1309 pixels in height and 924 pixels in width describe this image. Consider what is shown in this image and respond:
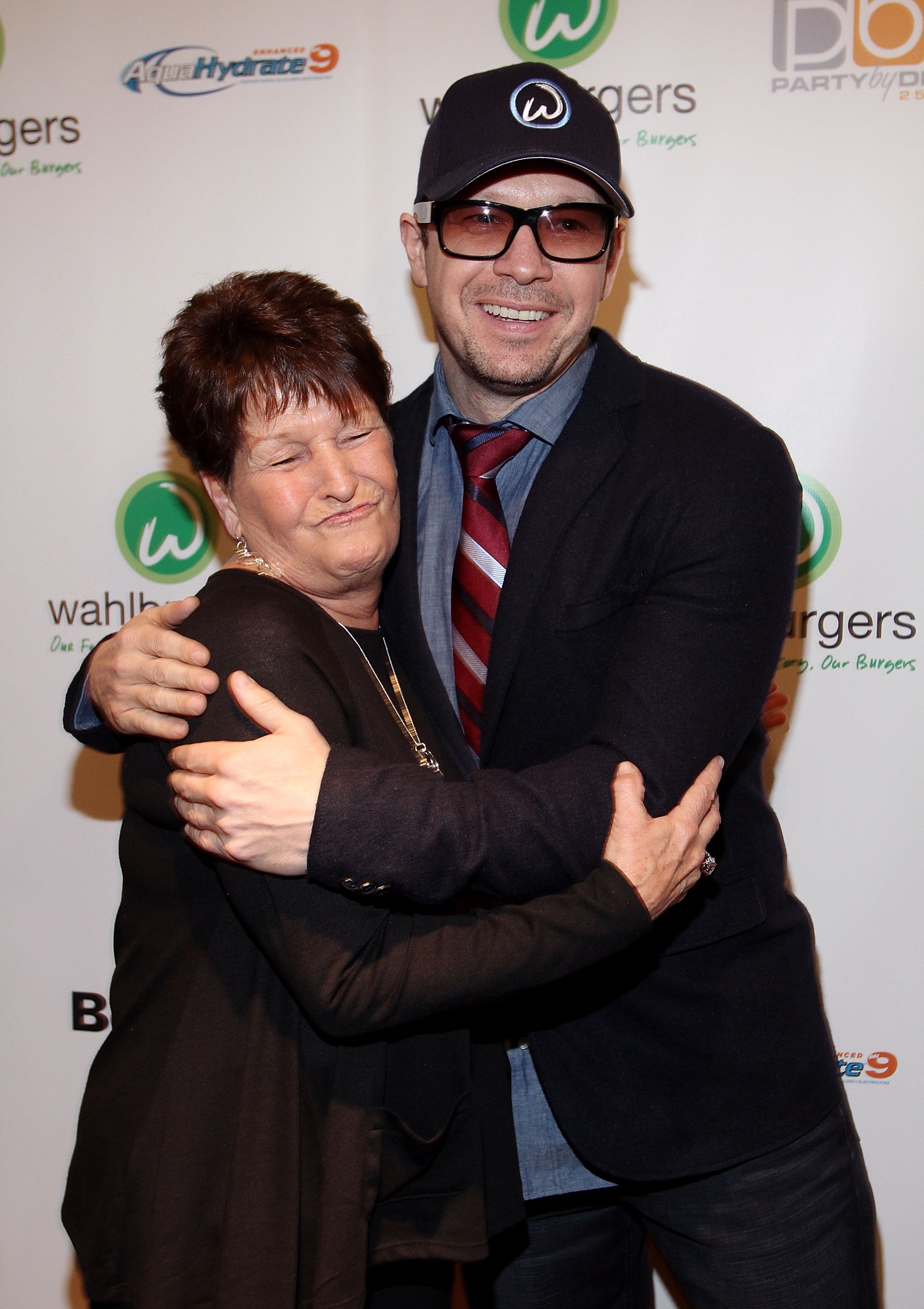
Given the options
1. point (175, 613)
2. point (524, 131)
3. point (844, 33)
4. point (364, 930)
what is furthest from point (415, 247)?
point (364, 930)

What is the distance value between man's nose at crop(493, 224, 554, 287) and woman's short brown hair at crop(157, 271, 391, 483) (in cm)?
32

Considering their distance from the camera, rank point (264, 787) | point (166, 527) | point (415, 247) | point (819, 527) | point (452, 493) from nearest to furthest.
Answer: point (264, 787)
point (452, 493)
point (415, 247)
point (819, 527)
point (166, 527)

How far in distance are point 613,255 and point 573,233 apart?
0.41ft

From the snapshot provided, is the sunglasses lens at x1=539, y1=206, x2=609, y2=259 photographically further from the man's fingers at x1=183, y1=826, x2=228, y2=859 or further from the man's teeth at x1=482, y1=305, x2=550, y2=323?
the man's fingers at x1=183, y1=826, x2=228, y2=859

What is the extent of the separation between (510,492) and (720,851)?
2.17ft

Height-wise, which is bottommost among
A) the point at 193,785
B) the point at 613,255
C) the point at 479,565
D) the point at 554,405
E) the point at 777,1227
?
the point at 777,1227

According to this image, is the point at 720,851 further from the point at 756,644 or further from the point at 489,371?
the point at 489,371

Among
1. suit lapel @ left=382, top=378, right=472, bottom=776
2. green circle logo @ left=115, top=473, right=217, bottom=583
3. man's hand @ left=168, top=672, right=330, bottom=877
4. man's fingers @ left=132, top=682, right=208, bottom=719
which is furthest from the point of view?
green circle logo @ left=115, top=473, right=217, bottom=583

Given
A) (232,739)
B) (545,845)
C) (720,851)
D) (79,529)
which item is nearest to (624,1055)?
(720,851)

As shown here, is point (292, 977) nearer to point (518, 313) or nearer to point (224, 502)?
point (224, 502)

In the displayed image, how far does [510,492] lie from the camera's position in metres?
1.76

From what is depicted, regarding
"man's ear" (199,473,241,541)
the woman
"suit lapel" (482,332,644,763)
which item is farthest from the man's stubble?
"man's ear" (199,473,241,541)

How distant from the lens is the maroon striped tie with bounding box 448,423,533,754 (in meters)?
1.70

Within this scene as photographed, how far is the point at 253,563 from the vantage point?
1532 millimetres
